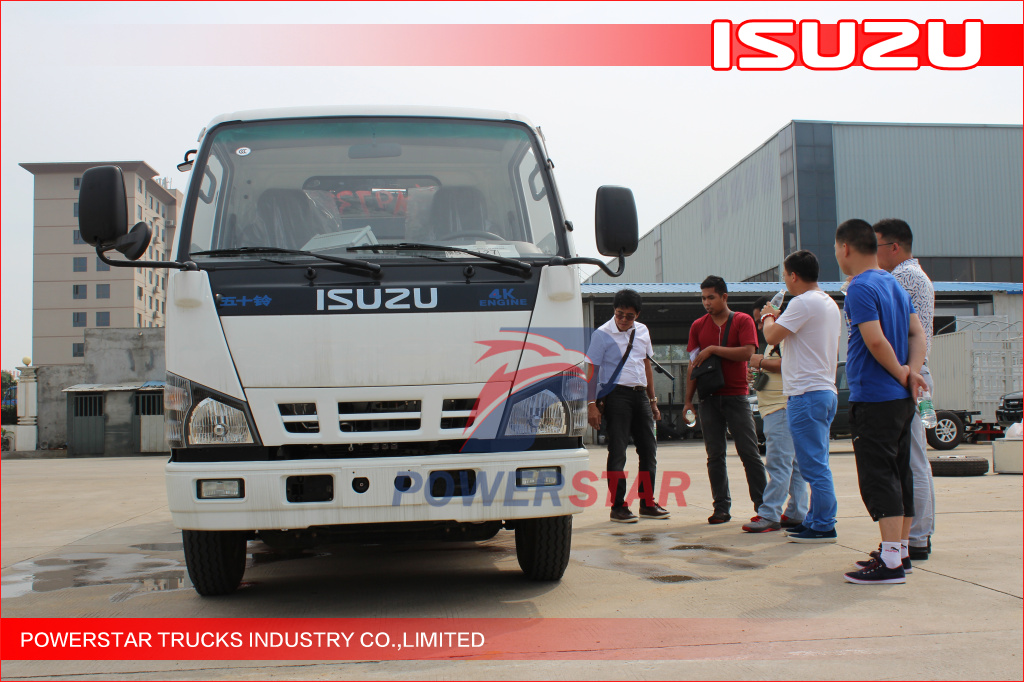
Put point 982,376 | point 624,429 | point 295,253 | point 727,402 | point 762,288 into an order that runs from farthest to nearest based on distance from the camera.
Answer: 1. point 762,288
2. point 982,376
3. point 624,429
4. point 727,402
5. point 295,253

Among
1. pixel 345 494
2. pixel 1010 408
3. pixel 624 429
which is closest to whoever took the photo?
pixel 345 494

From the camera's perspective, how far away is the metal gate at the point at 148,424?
81.9 ft

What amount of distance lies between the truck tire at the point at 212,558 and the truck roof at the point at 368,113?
2039 millimetres

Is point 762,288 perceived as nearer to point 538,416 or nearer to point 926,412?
point 926,412

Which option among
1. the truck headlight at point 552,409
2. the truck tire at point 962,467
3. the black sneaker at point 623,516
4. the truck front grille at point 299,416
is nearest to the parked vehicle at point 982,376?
the truck tire at point 962,467

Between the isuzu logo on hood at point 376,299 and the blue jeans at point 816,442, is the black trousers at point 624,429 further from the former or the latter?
the isuzu logo on hood at point 376,299

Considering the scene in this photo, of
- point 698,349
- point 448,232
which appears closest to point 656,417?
point 698,349

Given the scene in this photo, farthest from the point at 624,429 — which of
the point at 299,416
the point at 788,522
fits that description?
the point at 299,416

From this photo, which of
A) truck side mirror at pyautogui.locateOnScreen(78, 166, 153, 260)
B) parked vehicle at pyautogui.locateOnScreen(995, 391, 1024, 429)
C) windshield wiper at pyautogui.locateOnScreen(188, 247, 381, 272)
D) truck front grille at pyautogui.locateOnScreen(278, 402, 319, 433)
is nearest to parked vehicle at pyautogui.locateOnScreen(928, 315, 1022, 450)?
parked vehicle at pyautogui.locateOnScreen(995, 391, 1024, 429)

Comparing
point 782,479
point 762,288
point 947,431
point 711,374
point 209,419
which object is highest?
point 762,288

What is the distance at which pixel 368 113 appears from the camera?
4414mm

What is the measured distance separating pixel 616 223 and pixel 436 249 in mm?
922

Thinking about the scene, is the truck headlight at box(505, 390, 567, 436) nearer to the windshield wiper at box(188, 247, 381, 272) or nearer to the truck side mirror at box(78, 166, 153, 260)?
the windshield wiper at box(188, 247, 381, 272)

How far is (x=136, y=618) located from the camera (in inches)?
150
